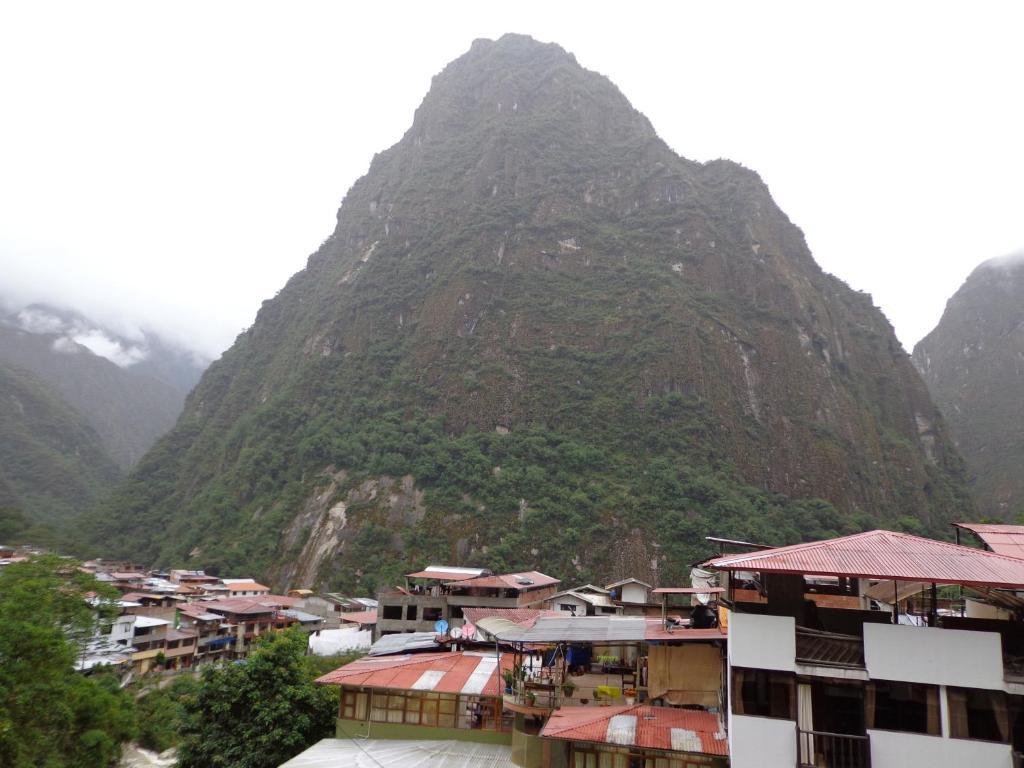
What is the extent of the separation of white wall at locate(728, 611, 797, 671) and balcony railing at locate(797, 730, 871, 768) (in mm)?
1116

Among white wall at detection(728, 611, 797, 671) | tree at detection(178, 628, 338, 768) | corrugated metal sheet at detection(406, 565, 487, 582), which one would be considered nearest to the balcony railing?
white wall at detection(728, 611, 797, 671)

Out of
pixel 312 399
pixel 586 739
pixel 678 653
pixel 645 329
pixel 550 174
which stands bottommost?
pixel 586 739

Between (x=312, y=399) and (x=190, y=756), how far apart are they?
235ft

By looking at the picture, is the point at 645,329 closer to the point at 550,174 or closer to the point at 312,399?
the point at 550,174

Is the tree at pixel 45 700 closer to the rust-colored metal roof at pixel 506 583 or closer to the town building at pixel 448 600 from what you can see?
the town building at pixel 448 600

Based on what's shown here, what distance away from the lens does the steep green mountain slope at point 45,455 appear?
95.4 m

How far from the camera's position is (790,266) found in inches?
3905

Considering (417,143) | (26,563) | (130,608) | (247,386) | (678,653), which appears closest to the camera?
(678,653)

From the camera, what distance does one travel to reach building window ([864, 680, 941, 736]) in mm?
10367

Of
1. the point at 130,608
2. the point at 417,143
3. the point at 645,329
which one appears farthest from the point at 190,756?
the point at 417,143

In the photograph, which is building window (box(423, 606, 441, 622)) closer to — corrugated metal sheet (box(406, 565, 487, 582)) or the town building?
the town building

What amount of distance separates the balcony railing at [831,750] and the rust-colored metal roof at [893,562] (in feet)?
8.93

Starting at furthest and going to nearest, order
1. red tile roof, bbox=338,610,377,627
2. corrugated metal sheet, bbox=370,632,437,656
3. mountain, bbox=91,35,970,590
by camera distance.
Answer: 1. mountain, bbox=91,35,970,590
2. red tile roof, bbox=338,610,377,627
3. corrugated metal sheet, bbox=370,632,437,656

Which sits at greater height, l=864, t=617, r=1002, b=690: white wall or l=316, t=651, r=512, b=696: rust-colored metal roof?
l=864, t=617, r=1002, b=690: white wall
